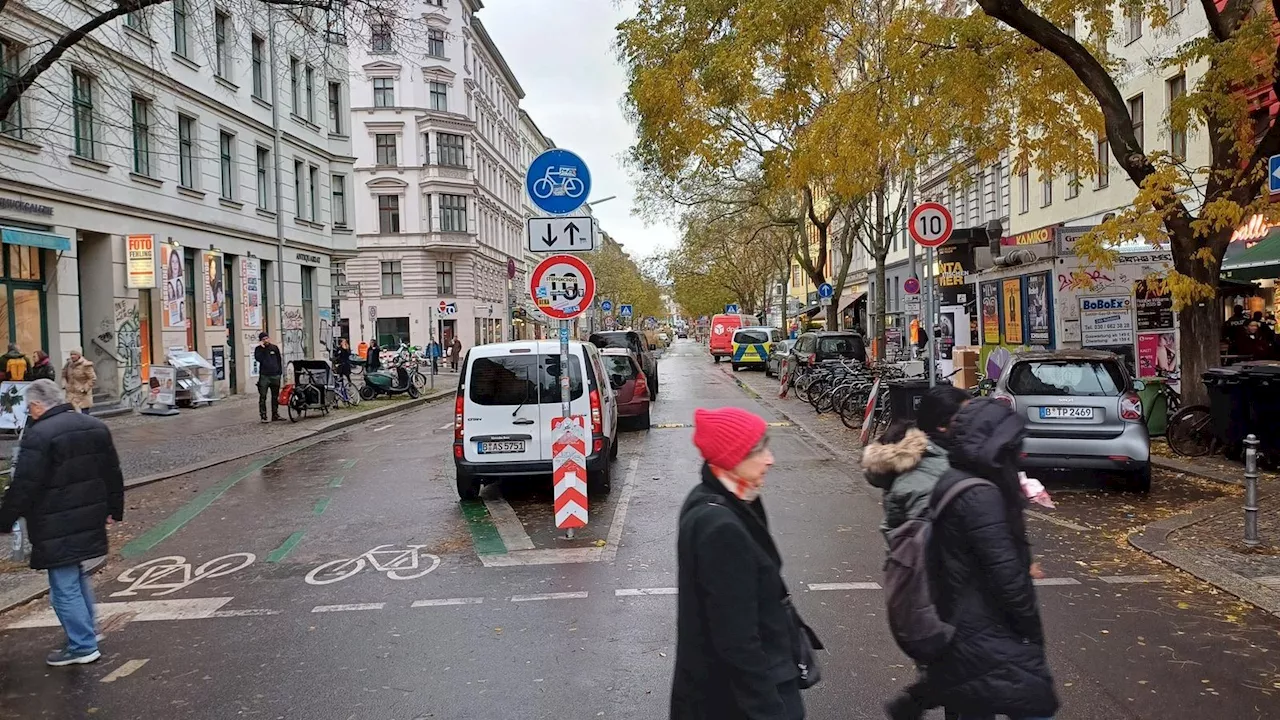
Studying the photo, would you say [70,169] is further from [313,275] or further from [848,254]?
[848,254]

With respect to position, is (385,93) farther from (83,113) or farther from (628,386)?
(628,386)

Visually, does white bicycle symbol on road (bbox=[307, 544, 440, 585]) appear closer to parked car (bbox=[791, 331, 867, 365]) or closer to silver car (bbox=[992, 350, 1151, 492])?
silver car (bbox=[992, 350, 1151, 492])

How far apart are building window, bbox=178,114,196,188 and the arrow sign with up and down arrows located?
1929 cm

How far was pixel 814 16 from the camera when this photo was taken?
13.8 metres

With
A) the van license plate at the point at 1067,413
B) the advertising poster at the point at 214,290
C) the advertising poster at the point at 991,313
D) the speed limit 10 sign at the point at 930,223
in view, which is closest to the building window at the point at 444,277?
the advertising poster at the point at 214,290

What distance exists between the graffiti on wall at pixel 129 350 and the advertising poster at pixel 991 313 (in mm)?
18344

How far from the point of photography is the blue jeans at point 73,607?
18.4 feet

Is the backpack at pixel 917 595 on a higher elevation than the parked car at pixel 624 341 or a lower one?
lower

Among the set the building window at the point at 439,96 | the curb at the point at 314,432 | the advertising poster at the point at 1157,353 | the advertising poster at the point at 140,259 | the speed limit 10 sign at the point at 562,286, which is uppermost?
the building window at the point at 439,96

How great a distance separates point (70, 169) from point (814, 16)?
15554 millimetres

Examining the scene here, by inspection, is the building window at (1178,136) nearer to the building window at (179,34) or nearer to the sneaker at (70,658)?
the sneaker at (70,658)

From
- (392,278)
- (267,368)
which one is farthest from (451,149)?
(267,368)

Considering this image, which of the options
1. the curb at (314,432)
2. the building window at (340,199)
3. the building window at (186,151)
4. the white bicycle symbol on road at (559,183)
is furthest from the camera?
the building window at (340,199)

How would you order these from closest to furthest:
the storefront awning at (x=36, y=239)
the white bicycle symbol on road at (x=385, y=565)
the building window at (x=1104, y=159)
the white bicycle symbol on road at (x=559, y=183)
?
the white bicycle symbol on road at (x=385, y=565) < the white bicycle symbol on road at (x=559, y=183) < the storefront awning at (x=36, y=239) < the building window at (x=1104, y=159)
